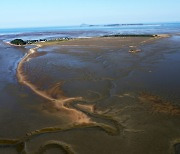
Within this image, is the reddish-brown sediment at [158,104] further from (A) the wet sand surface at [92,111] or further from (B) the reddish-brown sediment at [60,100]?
(B) the reddish-brown sediment at [60,100]

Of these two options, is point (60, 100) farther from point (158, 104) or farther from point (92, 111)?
point (158, 104)

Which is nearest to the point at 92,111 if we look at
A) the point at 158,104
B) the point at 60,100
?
the point at 60,100

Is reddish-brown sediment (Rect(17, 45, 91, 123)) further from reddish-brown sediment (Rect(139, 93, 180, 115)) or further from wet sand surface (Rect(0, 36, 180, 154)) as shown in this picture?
reddish-brown sediment (Rect(139, 93, 180, 115))

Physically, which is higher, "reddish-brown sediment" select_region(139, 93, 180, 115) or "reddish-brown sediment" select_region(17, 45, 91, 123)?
"reddish-brown sediment" select_region(139, 93, 180, 115)

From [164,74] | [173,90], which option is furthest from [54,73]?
[173,90]

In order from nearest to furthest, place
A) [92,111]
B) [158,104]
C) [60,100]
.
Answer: [92,111]
[158,104]
[60,100]

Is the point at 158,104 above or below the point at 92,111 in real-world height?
above

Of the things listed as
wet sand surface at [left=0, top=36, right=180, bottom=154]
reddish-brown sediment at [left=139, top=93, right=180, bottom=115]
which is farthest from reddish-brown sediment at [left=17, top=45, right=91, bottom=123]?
reddish-brown sediment at [left=139, top=93, right=180, bottom=115]
